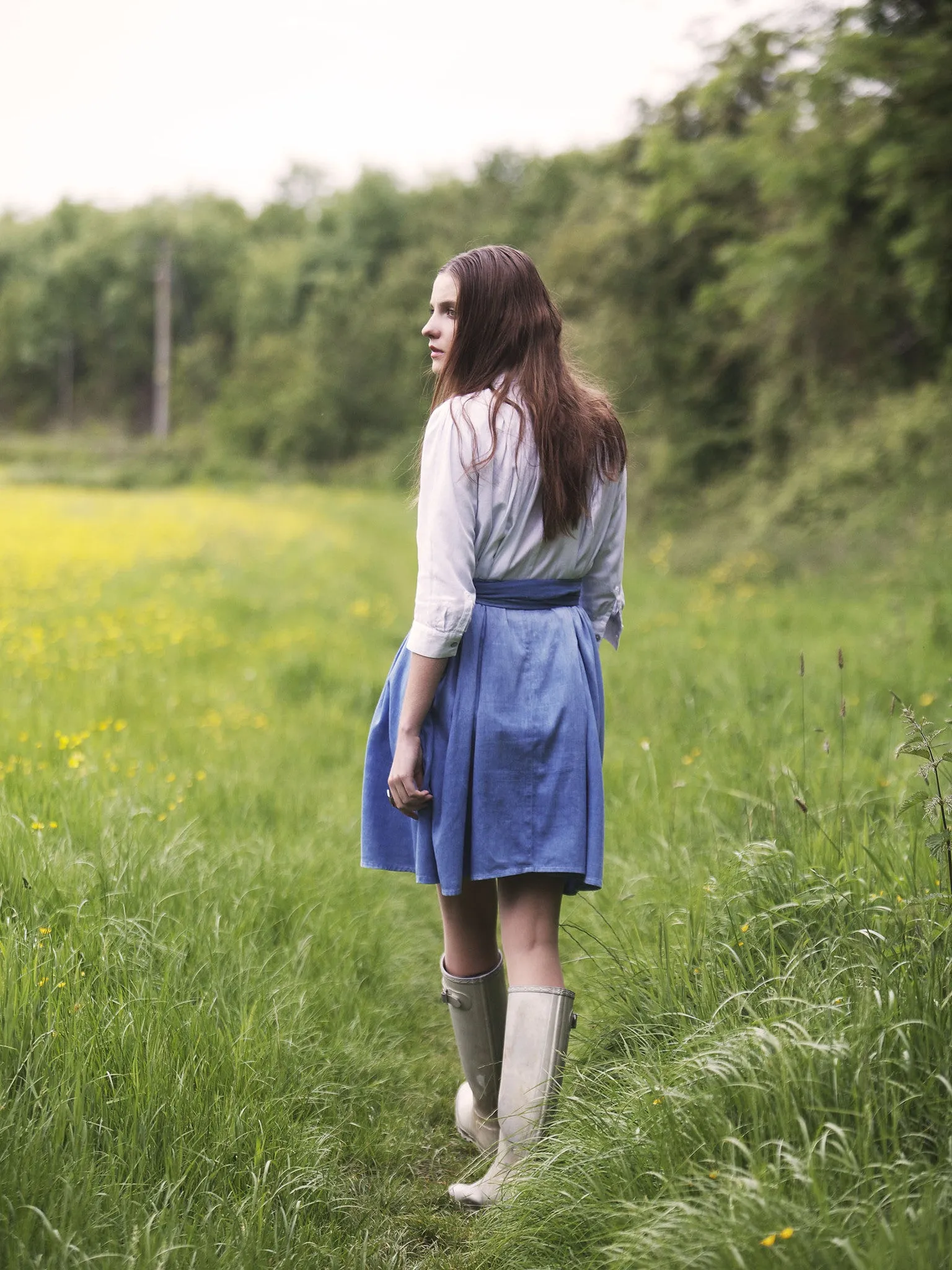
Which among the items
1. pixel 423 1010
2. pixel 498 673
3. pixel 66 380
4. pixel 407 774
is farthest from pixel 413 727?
pixel 66 380

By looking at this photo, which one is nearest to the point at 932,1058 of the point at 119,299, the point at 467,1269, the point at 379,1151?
the point at 467,1269

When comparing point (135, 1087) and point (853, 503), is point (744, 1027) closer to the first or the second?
point (135, 1087)

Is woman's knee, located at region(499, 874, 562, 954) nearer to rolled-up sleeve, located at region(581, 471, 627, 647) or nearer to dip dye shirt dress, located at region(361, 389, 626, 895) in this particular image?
dip dye shirt dress, located at region(361, 389, 626, 895)

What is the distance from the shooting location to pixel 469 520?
234 centimetres

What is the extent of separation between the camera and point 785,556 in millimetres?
10977

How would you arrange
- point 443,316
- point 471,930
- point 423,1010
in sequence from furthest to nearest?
point 423,1010 → point 471,930 → point 443,316

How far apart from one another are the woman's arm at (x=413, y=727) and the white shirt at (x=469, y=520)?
1.8 inches

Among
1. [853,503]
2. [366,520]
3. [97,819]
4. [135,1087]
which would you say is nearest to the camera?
[135,1087]

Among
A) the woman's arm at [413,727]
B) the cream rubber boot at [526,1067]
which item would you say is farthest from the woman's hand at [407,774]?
the cream rubber boot at [526,1067]

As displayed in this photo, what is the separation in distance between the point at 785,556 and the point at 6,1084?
9.71 metres

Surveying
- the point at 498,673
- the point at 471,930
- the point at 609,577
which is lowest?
the point at 471,930

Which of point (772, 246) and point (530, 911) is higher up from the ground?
point (772, 246)

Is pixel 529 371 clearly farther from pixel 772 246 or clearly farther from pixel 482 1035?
pixel 772 246

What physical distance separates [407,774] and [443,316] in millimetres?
1013
